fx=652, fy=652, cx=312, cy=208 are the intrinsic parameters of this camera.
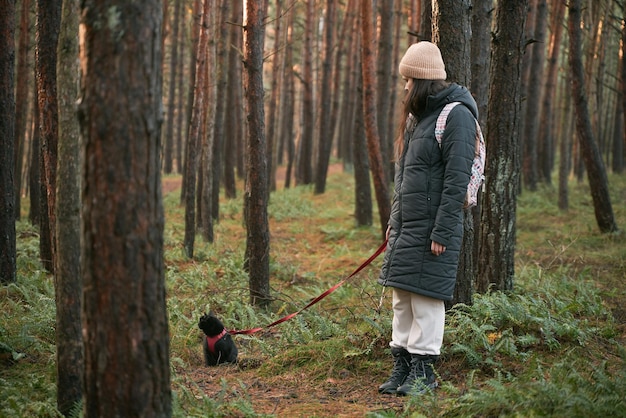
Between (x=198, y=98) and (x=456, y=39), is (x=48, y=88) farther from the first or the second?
(x=198, y=98)

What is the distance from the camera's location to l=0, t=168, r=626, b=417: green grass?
14.4 ft

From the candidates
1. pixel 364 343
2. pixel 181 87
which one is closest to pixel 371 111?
pixel 364 343

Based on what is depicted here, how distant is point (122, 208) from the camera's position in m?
3.15

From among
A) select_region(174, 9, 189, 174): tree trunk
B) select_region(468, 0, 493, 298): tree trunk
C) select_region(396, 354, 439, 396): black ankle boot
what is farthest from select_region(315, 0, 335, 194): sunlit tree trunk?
select_region(396, 354, 439, 396): black ankle boot

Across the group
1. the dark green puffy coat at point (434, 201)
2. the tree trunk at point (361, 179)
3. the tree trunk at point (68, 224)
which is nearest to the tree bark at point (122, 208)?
the tree trunk at point (68, 224)

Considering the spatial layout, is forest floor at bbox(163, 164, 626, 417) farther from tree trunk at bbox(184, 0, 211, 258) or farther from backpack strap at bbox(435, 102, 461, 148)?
tree trunk at bbox(184, 0, 211, 258)

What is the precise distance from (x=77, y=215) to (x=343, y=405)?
7.80ft

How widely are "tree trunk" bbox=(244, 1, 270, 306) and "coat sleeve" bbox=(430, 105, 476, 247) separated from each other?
4.36 metres

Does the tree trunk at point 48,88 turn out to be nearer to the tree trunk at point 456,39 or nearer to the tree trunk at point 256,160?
the tree trunk at point 256,160

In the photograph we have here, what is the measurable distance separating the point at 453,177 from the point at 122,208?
2503 millimetres

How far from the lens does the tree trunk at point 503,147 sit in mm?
7305

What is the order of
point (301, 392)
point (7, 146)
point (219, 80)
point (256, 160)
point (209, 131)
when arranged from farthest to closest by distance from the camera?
point (219, 80)
point (209, 131)
point (256, 160)
point (7, 146)
point (301, 392)

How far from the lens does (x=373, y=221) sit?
17031mm

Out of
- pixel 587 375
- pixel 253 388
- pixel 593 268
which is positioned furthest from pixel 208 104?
pixel 587 375
